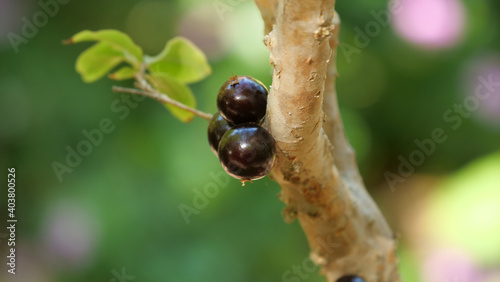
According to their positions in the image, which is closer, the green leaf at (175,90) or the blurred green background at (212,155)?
the green leaf at (175,90)

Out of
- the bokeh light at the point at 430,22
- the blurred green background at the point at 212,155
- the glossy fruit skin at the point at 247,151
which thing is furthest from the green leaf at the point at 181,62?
the bokeh light at the point at 430,22

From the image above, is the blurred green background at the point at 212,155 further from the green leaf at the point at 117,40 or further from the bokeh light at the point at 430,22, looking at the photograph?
the green leaf at the point at 117,40

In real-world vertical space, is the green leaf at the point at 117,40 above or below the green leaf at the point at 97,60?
above

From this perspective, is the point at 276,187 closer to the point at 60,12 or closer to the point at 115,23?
the point at 115,23

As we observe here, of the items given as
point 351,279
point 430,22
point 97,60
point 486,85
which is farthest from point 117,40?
point 486,85

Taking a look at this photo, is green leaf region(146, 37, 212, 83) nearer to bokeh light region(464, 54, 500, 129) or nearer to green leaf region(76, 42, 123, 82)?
green leaf region(76, 42, 123, 82)

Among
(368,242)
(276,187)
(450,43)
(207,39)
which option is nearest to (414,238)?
(276,187)
